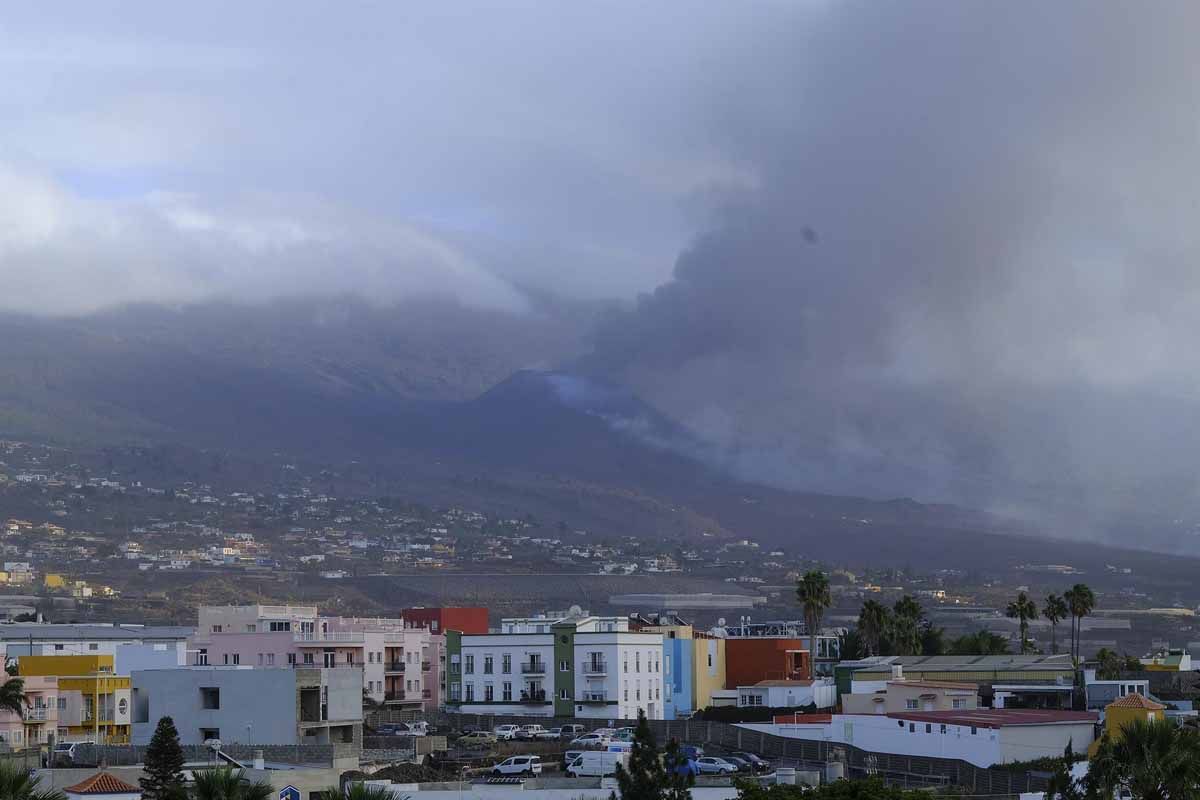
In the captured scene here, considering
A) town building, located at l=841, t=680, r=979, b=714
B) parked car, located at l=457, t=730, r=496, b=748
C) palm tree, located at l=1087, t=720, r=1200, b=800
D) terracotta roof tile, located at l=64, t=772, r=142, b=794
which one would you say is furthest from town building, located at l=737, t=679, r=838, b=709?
terracotta roof tile, located at l=64, t=772, r=142, b=794

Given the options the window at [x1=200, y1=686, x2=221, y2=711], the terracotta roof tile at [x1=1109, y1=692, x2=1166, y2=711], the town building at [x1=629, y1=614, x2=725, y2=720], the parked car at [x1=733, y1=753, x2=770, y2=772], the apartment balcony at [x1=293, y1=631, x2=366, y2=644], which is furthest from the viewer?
the town building at [x1=629, y1=614, x2=725, y2=720]

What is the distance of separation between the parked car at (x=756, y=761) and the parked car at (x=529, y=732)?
14621 millimetres

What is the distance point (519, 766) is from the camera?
225ft

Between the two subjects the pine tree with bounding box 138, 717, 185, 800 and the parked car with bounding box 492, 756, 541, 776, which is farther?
the parked car with bounding box 492, 756, 541, 776

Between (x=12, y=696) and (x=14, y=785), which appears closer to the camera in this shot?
(x=14, y=785)

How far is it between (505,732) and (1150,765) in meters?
47.2

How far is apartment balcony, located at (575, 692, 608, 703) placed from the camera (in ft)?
340

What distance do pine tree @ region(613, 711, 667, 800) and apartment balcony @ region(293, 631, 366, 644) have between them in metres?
59.1

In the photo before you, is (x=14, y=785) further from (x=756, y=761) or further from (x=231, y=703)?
(x=756, y=761)

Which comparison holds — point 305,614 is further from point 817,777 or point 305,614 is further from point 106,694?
point 817,777

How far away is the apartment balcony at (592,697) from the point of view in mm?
103562

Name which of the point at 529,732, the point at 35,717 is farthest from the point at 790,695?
the point at 35,717

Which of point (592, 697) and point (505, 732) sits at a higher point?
point (592, 697)

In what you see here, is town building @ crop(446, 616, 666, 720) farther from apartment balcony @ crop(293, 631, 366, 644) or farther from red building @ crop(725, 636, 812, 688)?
red building @ crop(725, 636, 812, 688)
